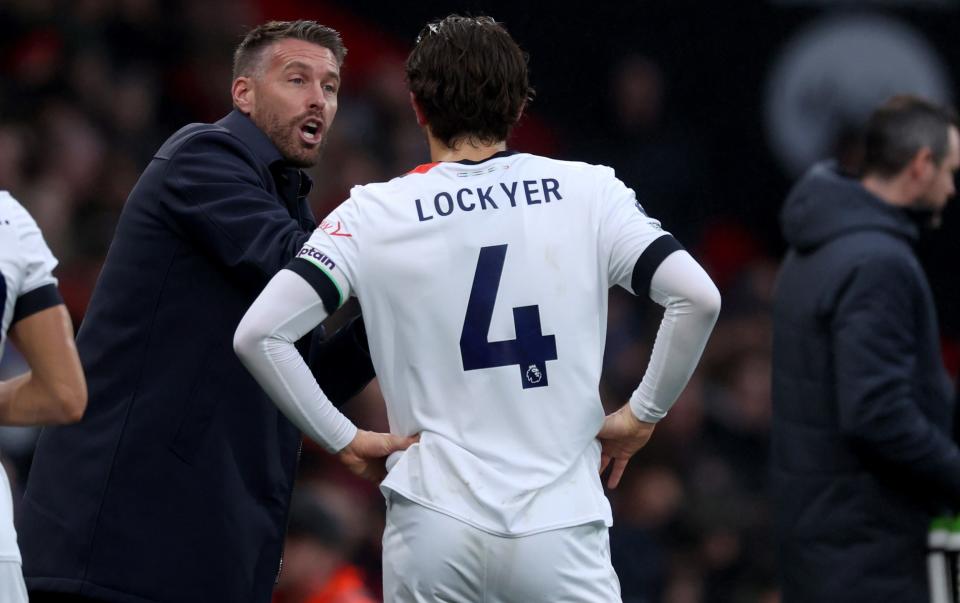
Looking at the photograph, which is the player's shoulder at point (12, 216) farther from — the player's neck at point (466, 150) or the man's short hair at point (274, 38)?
the man's short hair at point (274, 38)

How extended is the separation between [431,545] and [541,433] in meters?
0.29

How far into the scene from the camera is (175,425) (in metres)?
3.33

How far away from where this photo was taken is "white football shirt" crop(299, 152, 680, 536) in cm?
290

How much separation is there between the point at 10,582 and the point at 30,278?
53cm

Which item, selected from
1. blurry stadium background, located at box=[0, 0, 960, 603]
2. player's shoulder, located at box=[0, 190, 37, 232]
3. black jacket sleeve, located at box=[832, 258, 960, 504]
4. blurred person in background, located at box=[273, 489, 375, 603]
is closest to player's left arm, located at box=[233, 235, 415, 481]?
player's shoulder, located at box=[0, 190, 37, 232]

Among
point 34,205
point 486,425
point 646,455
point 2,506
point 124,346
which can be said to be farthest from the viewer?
point 646,455

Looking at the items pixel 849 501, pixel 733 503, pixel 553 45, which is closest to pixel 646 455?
pixel 733 503

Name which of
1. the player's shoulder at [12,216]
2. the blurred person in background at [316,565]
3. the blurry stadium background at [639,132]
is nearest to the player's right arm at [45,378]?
the player's shoulder at [12,216]

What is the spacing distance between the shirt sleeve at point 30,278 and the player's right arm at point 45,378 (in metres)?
0.01

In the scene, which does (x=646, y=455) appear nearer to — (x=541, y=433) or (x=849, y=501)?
(x=849, y=501)

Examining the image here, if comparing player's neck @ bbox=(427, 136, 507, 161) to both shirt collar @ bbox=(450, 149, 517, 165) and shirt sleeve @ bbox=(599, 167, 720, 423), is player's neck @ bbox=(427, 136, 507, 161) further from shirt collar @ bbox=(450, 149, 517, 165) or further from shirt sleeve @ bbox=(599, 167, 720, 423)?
shirt sleeve @ bbox=(599, 167, 720, 423)

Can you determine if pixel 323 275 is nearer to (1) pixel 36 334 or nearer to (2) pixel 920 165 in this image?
(1) pixel 36 334

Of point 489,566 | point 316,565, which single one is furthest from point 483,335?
point 316,565

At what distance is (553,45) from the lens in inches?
356
